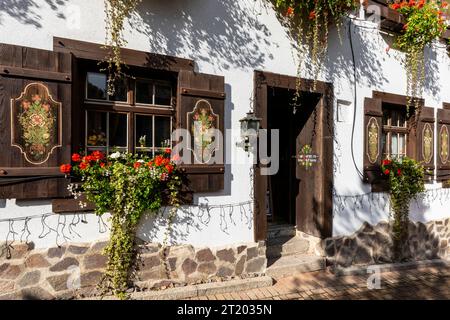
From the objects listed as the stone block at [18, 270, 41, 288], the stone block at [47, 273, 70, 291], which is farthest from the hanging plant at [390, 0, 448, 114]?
the stone block at [18, 270, 41, 288]

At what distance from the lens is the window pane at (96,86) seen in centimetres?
341

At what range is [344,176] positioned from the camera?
483 cm

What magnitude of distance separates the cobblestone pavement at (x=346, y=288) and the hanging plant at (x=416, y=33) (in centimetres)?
A: 306

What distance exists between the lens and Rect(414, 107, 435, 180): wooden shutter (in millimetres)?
5577

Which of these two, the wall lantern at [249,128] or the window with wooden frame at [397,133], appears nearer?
the wall lantern at [249,128]

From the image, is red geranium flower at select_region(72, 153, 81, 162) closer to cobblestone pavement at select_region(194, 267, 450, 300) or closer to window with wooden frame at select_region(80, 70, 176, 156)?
window with wooden frame at select_region(80, 70, 176, 156)

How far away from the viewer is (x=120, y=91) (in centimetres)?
355

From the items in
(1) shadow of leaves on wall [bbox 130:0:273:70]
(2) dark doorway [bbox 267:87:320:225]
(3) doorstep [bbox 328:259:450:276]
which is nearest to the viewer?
(1) shadow of leaves on wall [bbox 130:0:273:70]

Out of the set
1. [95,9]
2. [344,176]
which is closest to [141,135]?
[95,9]

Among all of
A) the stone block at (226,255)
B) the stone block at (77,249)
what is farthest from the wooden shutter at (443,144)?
the stone block at (77,249)

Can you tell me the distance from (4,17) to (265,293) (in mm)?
4265

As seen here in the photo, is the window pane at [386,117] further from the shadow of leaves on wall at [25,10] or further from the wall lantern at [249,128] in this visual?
the shadow of leaves on wall at [25,10]

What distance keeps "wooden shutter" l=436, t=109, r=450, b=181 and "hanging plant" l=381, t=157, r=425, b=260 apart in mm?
857
